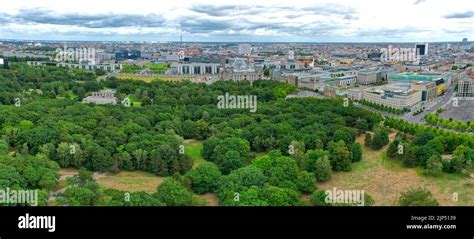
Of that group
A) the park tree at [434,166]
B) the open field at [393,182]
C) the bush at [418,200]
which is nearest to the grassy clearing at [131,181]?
the open field at [393,182]

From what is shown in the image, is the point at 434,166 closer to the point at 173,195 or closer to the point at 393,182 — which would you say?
the point at 393,182

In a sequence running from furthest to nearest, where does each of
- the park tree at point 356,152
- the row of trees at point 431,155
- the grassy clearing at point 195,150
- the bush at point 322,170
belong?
the grassy clearing at point 195,150, the park tree at point 356,152, the row of trees at point 431,155, the bush at point 322,170

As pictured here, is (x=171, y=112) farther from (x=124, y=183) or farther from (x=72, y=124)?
(x=124, y=183)

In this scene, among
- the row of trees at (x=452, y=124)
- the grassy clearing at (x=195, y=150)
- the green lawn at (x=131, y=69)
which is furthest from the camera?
the green lawn at (x=131, y=69)

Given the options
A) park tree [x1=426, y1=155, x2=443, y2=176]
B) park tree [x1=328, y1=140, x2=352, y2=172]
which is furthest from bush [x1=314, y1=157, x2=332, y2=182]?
park tree [x1=426, y1=155, x2=443, y2=176]

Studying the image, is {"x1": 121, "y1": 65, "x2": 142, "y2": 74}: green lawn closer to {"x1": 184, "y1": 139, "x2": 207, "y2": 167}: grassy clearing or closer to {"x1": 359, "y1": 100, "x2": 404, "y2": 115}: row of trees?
{"x1": 359, "y1": 100, "x2": 404, "y2": 115}: row of trees

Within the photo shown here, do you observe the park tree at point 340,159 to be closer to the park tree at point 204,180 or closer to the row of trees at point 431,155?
the row of trees at point 431,155
